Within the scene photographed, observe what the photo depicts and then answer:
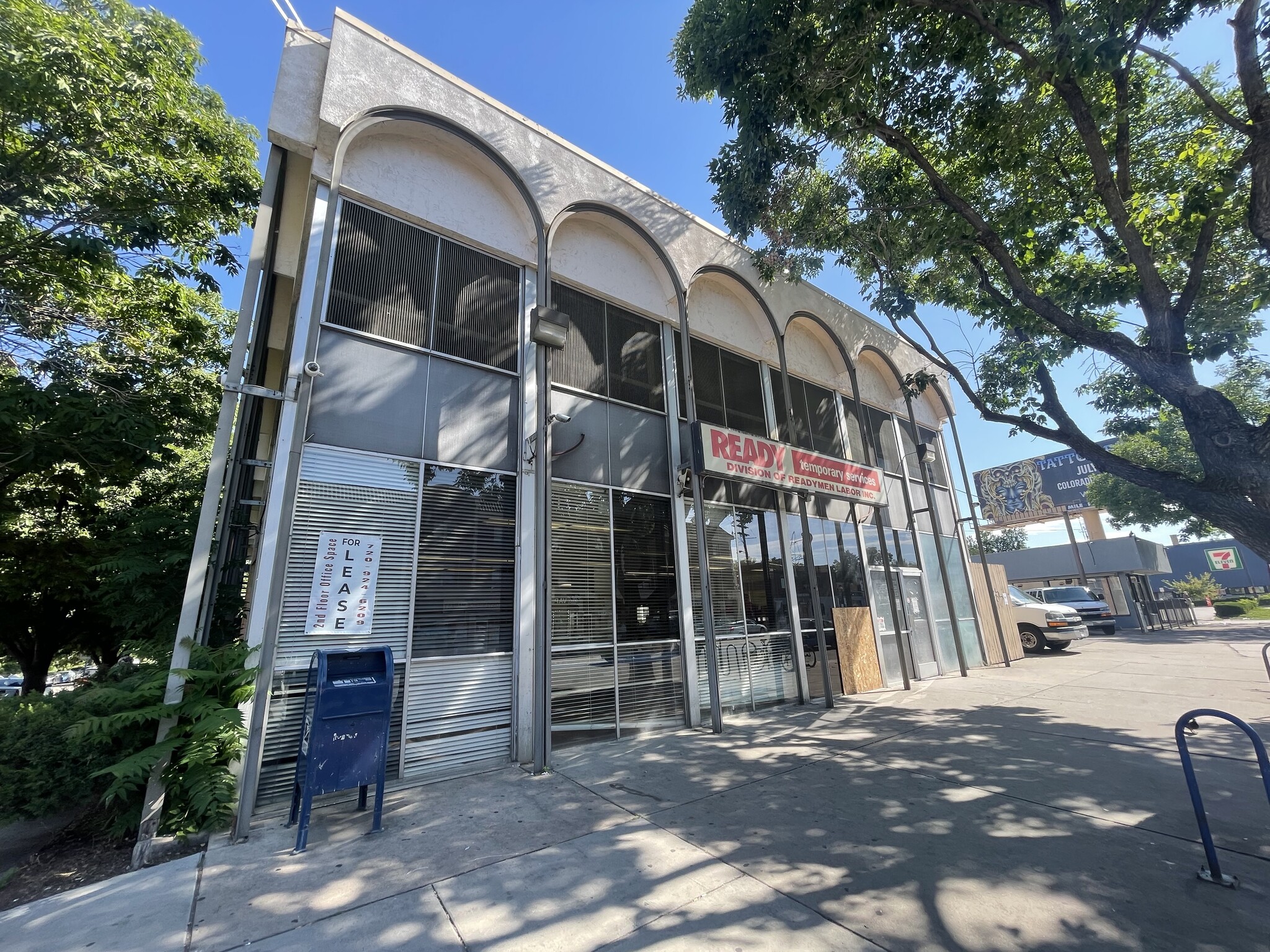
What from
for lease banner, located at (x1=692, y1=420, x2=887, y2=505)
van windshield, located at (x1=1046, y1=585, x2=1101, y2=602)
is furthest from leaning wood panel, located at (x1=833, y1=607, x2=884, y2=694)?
van windshield, located at (x1=1046, y1=585, x2=1101, y2=602)

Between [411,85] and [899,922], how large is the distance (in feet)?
32.9

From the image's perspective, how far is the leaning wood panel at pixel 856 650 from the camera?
33.4ft

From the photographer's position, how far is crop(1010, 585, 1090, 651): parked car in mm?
15148

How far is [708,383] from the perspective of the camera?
398 inches

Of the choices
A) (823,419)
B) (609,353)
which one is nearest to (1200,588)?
(823,419)

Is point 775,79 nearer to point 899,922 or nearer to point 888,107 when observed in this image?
point 888,107

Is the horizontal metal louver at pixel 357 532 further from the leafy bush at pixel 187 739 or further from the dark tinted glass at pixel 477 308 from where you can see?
the dark tinted glass at pixel 477 308

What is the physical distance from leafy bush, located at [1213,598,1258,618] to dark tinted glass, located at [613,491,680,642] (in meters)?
36.3

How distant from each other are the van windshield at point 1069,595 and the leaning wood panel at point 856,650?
1457cm

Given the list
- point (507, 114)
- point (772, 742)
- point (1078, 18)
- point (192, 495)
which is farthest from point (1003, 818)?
point (192, 495)

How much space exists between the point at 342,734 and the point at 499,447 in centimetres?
371

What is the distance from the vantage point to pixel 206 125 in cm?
867

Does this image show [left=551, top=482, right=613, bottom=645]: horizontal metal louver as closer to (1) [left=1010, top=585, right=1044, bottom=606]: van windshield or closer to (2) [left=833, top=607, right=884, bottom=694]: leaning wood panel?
(2) [left=833, top=607, right=884, bottom=694]: leaning wood panel

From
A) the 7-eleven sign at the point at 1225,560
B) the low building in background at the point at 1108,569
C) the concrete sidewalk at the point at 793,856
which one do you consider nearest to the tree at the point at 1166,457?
the low building in background at the point at 1108,569
